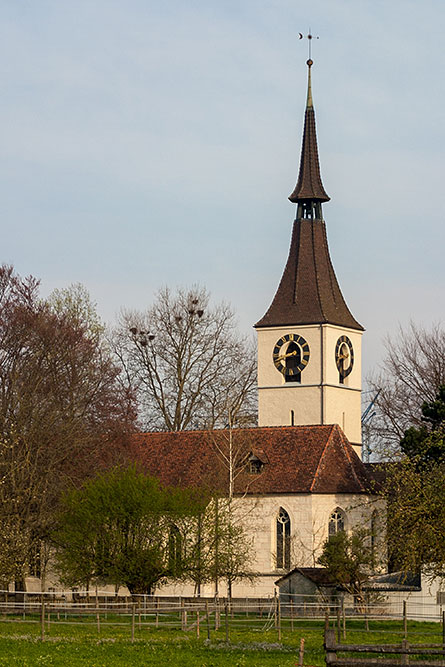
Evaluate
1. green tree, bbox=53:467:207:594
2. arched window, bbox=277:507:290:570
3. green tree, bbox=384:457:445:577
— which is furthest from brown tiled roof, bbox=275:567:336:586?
green tree, bbox=384:457:445:577

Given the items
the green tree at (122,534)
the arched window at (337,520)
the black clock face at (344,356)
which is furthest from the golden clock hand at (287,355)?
the green tree at (122,534)

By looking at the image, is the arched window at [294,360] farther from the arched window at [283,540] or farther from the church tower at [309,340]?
the arched window at [283,540]

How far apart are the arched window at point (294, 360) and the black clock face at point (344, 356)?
6.93 ft

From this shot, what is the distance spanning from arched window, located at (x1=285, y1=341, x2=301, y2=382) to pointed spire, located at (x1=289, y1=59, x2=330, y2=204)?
29.5ft

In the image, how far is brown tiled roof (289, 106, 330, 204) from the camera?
76.6 metres

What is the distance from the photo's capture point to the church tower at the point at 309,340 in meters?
71.8

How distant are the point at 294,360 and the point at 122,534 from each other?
80.1 feet

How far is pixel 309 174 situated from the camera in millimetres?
77125

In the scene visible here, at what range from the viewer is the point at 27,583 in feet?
205

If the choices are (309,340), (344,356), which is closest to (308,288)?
(309,340)

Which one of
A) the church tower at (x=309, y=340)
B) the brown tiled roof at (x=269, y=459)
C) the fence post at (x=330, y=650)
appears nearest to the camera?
the fence post at (x=330, y=650)

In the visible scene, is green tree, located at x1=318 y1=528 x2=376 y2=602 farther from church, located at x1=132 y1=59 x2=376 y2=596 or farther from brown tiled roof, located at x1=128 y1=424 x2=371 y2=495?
brown tiled roof, located at x1=128 y1=424 x2=371 y2=495

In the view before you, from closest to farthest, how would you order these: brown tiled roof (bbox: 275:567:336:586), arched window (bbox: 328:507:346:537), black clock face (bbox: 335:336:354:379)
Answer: brown tiled roof (bbox: 275:567:336:586)
arched window (bbox: 328:507:346:537)
black clock face (bbox: 335:336:354:379)

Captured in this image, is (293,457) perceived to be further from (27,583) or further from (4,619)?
(4,619)
